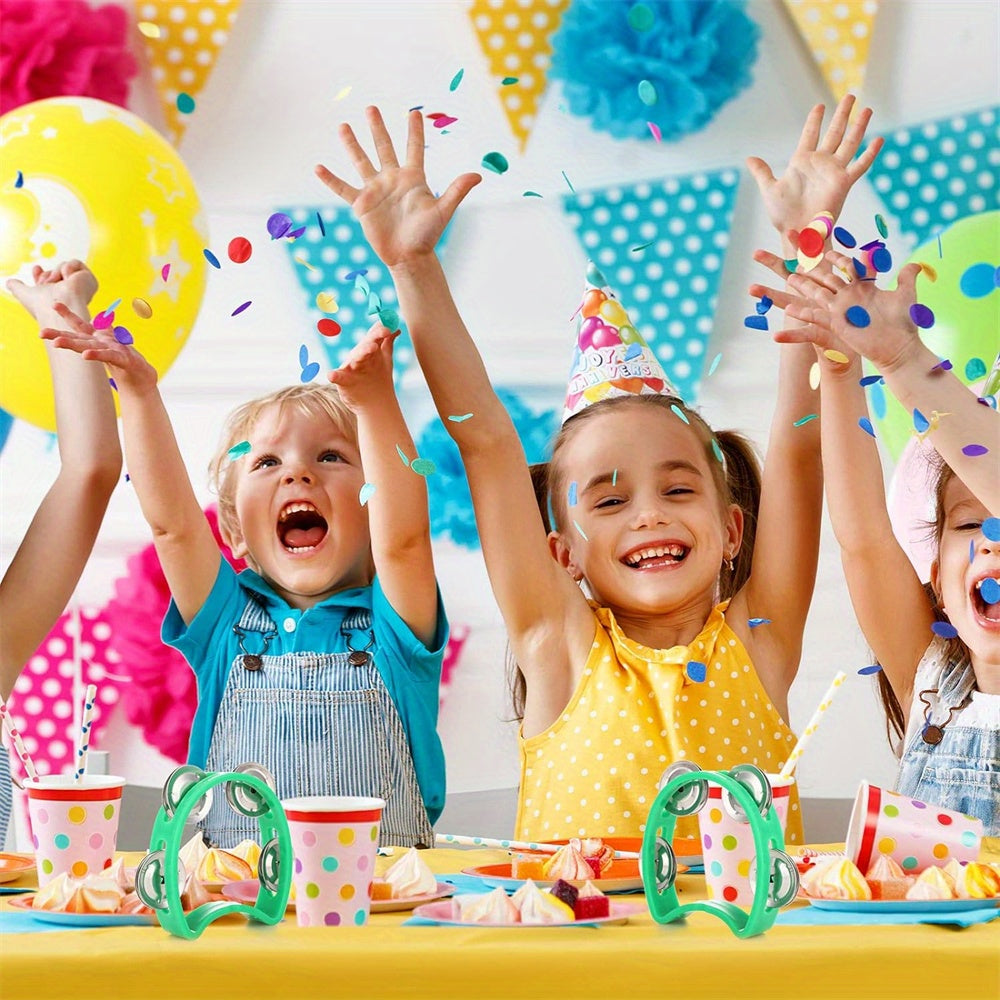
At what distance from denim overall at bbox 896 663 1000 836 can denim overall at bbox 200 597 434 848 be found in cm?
61

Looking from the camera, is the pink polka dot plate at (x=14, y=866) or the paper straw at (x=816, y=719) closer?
the paper straw at (x=816, y=719)

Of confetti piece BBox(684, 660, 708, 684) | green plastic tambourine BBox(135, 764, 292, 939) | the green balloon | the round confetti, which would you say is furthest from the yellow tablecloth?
the green balloon

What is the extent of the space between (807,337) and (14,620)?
3.65ft

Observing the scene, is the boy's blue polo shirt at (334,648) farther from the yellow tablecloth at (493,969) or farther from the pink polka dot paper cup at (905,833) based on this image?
the yellow tablecloth at (493,969)

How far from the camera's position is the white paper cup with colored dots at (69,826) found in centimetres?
94

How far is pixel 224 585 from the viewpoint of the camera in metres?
1.73

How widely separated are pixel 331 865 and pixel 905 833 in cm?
43

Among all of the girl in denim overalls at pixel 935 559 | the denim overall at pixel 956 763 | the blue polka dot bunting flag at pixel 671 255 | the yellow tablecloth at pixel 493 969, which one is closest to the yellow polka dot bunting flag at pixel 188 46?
the blue polka dot bunting flag at pixel 671 255

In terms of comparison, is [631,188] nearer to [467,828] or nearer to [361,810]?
[467,828]

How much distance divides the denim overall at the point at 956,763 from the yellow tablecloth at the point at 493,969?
0.73 metres

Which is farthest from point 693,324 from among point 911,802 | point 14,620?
point 911,802

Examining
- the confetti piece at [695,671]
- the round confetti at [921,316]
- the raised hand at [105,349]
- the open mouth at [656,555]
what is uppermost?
the raised hand at [105,349]

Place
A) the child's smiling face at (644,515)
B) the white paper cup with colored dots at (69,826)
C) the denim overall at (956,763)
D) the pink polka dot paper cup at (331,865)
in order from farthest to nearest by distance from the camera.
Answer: the child's smiling face at (644,515) → the denim overall at (956,763) → the white paper cup with colored dots at (69,826) → the pink polka dot paper cup at (331,865)

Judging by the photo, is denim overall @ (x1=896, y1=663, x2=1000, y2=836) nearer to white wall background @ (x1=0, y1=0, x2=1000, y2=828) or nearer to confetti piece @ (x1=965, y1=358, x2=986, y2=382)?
confetti piece @ (x1=965, y1=358, x2=986, y2=382)
